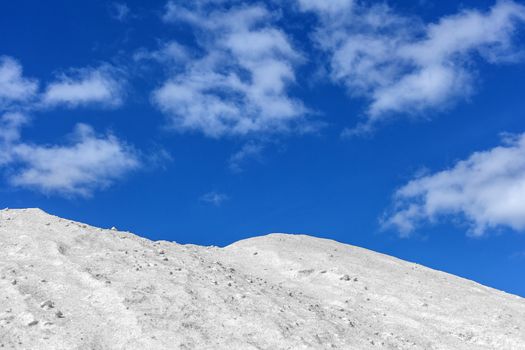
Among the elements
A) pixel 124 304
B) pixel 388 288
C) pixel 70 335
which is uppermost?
pixel 388 288

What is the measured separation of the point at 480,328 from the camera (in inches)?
865

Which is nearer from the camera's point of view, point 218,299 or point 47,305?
point 47,305

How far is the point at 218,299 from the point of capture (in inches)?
790

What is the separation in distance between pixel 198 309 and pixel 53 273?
5651 millimetres

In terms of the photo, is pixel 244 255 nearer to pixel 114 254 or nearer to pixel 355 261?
pixel 355 261

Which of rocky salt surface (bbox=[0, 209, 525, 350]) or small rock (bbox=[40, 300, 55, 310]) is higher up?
rocky salt surface (bbox=[0, 209, 525, 350])

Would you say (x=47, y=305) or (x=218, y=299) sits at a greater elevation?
(x=218, y=299)

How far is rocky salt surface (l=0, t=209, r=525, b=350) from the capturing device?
57.1 ft

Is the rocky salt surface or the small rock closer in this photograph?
the rocky salt surface

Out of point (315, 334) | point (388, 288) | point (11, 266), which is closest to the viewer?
point (315, 334)

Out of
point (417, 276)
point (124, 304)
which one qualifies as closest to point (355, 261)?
point (417, 276)

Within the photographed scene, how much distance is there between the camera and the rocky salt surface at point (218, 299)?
17.4 meters

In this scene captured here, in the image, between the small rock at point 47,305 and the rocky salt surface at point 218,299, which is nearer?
the rocky salt surface at point 218,299

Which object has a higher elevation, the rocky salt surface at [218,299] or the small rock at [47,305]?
the rocky salt surface at [218,299]
